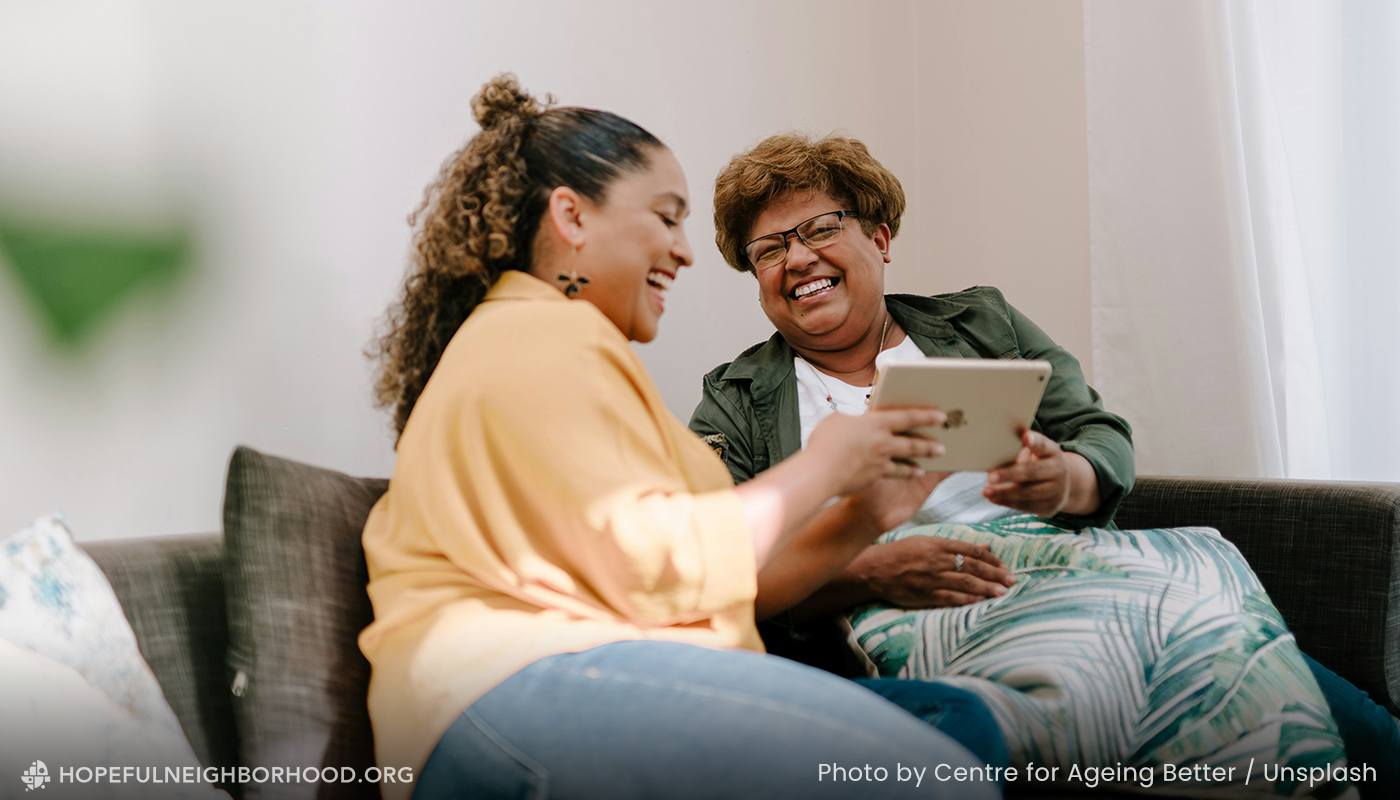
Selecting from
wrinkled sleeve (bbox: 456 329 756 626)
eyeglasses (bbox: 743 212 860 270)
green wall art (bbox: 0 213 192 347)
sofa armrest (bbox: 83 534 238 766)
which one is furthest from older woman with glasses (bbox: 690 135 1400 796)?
green wall art (bbox: 0 213 192 347)

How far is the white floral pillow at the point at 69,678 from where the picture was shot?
33.5 inches

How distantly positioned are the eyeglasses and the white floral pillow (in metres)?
1.11

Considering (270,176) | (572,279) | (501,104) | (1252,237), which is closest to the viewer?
(572,279)

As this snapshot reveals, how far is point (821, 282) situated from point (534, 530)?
3.05 feet

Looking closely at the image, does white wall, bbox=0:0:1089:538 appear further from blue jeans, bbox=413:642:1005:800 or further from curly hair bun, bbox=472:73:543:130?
blue jeans, bbox=413:642:1005:800

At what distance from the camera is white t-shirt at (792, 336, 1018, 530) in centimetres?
156

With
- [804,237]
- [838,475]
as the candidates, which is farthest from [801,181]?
[838,475]

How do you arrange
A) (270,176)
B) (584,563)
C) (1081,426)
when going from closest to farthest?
1. (584,563)
2. (270,176)
3. (1081,426)

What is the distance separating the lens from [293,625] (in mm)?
1036

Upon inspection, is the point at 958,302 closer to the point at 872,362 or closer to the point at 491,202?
the point at 872,362

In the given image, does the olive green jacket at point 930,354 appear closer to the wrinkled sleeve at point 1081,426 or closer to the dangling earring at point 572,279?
the wrinkled sleeve at point 1081,426

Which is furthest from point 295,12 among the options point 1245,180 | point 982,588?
point 1245,180

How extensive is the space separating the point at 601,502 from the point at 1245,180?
5.60ft

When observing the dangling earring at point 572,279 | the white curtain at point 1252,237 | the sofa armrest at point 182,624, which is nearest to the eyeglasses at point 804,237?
the dangling earring at point 572,279
